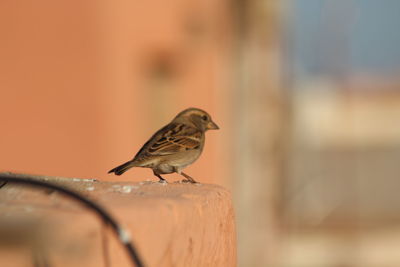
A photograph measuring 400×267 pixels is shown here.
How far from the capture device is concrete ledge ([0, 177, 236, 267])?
1717 millimetres

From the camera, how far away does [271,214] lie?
15836 millimetres

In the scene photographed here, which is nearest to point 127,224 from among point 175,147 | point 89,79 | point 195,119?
point 175,147

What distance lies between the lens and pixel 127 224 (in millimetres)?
1839

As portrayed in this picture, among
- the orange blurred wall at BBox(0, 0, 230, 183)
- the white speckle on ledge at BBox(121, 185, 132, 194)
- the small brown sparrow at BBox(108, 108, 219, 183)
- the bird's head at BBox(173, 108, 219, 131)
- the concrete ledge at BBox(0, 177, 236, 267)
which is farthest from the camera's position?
the orange blurred wall at BBox(0, 0, 230, 183)

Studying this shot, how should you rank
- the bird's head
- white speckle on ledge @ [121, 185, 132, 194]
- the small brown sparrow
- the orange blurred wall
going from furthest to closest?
the orange blurred wall < the bird's head < the small brown sparrow < white speckle on ledge @ [121, 185, 132, 194]

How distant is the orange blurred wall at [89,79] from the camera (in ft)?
35.6

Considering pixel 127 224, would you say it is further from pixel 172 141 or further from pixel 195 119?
pixel 195 119

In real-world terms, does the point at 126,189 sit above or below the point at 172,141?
above

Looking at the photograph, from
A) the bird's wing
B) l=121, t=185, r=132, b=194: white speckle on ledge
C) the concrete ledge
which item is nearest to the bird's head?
the bird's wing

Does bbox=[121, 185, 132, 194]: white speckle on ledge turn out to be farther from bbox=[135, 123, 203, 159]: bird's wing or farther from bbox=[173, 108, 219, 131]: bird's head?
bbox=[173, 108, 219, 131]: bird's head

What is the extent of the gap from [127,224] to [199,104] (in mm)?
12415

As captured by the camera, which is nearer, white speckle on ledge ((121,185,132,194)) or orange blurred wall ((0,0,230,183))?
white speckle on ledge ((121,185,132,194))

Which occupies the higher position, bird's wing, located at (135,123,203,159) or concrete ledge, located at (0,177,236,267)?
concrete ledge, located at (0,177,236,267)

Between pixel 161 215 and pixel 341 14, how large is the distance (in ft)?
70.3
